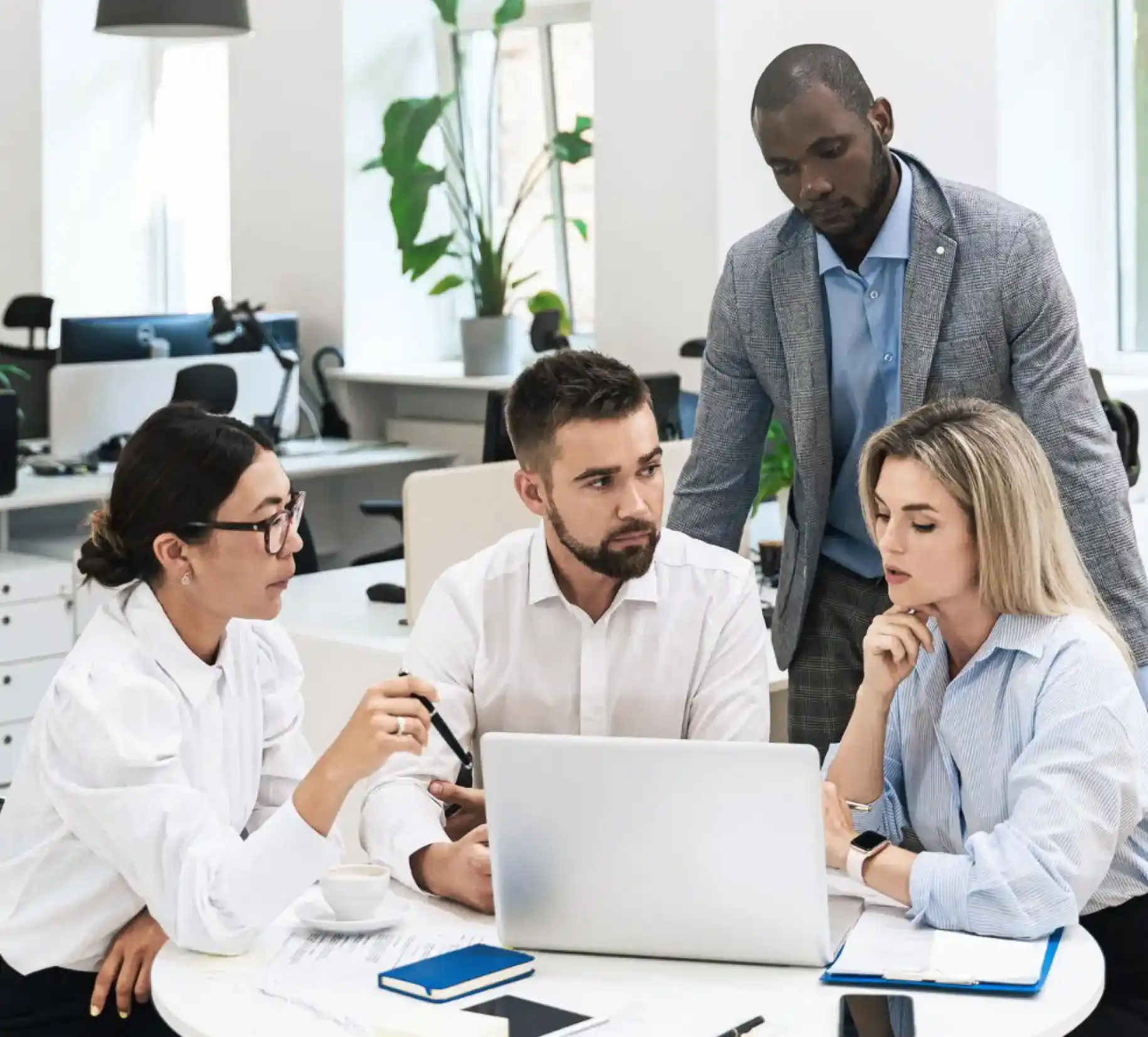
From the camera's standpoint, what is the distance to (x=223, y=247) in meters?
7.70

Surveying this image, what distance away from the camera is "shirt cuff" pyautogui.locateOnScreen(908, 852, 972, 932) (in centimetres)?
168

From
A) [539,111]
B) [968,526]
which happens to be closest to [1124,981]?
[968,526]

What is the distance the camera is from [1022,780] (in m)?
1.75

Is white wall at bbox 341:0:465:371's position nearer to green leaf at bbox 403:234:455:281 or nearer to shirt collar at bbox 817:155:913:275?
green leaf at bbox 403:234:455:281

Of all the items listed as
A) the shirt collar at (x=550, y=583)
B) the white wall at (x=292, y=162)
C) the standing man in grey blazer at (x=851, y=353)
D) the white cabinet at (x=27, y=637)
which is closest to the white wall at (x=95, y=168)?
the white wall at (x=292, y=162)

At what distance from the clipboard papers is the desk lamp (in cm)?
432

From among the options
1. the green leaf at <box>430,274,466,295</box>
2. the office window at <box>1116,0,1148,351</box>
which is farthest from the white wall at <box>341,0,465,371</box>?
the office window at <box>1116,0,1148,351</box>

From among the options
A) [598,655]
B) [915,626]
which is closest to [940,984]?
Answer: [915,626]

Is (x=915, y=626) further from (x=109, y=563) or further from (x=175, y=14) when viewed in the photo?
(x=175, y=14)

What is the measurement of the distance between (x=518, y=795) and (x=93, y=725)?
469mm

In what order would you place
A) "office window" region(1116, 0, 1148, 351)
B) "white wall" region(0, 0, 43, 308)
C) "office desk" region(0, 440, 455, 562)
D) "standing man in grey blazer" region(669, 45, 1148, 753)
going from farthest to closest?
"white wall" region(0, 0, 43, 308)
"office desk" region(0, 440, 455, 562)
"office window" region(1116, 0, 1148, 351)
"standing man in grey blazer" region(669, 45, 1148, 753)

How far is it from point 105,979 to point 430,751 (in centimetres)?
45

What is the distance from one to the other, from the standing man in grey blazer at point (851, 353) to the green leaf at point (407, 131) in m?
3.71

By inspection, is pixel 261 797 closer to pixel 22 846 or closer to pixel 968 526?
pixel 22 846
